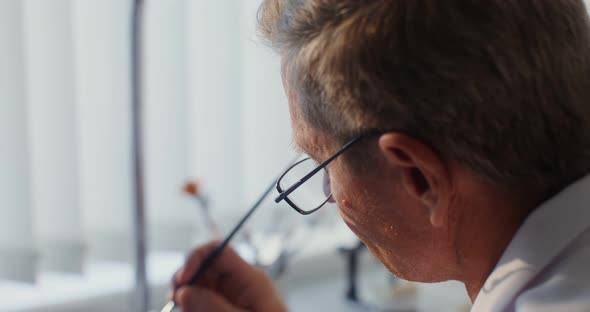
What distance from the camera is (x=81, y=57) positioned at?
1.23 m

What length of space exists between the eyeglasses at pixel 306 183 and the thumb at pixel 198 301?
186mm

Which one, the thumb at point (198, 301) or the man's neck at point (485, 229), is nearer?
the man's neck at point (485, 229)

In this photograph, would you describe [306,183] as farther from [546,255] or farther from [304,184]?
[546,255]

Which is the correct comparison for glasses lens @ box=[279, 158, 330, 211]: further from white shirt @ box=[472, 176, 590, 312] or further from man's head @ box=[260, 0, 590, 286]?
white shirt @ box=[472, 176, 590, 312]

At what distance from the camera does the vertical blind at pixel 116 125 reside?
1146mm

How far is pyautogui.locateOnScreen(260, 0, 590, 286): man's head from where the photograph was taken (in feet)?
1.90

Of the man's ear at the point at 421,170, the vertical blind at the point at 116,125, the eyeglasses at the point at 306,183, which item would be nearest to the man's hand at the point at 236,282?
the eyeglasses at the point at 306,183

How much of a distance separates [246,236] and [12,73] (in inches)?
19.2

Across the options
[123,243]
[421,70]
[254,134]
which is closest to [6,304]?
[123,243]

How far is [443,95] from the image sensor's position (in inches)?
23.1

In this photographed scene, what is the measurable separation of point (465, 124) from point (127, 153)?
812mm

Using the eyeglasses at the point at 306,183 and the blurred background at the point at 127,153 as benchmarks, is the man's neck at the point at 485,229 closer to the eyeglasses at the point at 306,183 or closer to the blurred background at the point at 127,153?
the eyeglasses at the point at 306,183

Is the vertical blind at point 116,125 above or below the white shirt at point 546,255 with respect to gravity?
below

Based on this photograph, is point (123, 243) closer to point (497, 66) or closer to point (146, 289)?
point (146, 289)
